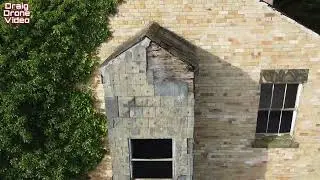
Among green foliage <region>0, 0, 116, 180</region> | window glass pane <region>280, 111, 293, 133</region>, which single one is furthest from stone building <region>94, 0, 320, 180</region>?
green foliage <region>0, 0, 116, 180</region>

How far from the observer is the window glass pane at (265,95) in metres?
9.57

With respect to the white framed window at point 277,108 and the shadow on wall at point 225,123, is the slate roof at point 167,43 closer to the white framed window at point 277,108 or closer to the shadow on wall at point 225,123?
the shadow on wall at point 225,123

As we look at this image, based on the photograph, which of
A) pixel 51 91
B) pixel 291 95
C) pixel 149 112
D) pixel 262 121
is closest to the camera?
pixel 149 112

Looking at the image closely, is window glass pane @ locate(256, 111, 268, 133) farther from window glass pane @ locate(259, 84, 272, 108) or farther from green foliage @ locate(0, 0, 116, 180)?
green foliage @ locate(0, 0, 116, 180)

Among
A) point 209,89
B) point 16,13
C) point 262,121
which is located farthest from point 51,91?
point 262,121

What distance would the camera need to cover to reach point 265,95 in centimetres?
966

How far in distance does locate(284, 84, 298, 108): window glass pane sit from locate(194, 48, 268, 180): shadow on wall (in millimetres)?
700

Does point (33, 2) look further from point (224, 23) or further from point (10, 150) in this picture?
point (224, 23)

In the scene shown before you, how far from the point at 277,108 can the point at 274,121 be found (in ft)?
1.18

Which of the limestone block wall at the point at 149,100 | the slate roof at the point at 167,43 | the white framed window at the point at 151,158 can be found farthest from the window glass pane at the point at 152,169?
the slate roof at the point at 167,43

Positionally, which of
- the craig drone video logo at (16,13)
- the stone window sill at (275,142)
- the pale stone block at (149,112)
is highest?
the craig drone video logo at (16,13)

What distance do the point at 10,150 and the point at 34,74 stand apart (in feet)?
5.90

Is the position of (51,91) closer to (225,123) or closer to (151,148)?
(151,148)

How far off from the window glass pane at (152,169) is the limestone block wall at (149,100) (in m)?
0.30
